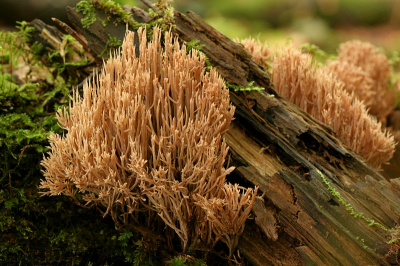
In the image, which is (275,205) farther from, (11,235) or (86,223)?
(11,235)

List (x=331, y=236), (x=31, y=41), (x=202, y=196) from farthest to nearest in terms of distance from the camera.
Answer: (x=31, y=41) → (x=331, y=236) → (x=202, y=196)

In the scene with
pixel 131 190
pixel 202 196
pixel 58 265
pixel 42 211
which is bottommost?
pixel 58 265

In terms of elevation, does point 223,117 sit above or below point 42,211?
above

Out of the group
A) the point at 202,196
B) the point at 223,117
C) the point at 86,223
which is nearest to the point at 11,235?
the point at 86,223

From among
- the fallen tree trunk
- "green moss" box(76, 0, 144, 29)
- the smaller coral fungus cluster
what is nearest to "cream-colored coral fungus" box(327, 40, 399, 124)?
the smaller coral fungus cluster

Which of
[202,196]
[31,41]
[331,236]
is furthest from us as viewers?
[31,41]

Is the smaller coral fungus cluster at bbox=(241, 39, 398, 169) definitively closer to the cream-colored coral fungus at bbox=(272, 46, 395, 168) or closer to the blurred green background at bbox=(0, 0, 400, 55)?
the cream-colored coral fungus at bbox=(272, 46, 395, 168)

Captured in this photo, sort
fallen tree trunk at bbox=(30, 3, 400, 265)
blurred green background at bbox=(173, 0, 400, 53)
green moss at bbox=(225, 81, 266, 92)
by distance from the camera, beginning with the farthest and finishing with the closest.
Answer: blurred green background at bbox=(173, 0, 400, 53)
green moss at bbox=(225, 81, 266, 92)
fallen tree trunk at bbox=(30, 3, 400, 265)
